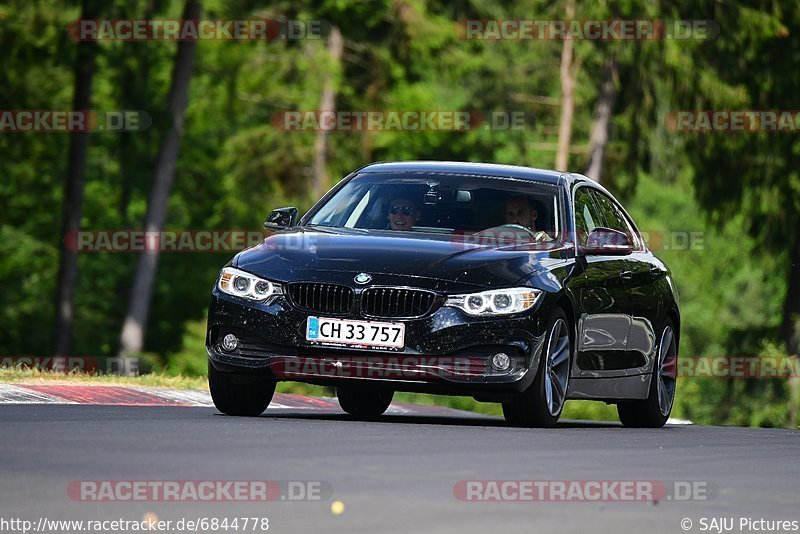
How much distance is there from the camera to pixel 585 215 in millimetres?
14445

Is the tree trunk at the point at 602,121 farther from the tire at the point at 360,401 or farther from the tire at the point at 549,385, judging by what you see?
the tire at the point at 549,385

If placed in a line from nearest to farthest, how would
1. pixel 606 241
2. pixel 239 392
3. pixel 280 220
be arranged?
pixel 239 392, pixel 606 241, pixel 280 220

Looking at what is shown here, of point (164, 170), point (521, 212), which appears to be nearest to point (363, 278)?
point (521, 212)

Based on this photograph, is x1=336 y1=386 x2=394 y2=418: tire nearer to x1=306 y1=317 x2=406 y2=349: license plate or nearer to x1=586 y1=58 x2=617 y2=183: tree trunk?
x1=306 y1=317 x2=406 y2=349: license plate

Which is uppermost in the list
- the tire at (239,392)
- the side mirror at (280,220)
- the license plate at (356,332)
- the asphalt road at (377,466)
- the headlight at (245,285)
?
the side mirror at (280,220)

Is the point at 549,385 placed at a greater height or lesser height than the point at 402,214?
lesser

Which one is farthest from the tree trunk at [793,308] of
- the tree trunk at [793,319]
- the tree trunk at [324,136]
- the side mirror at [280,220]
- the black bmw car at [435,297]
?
the side mirror at [280,220]

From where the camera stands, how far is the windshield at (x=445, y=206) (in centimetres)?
1354

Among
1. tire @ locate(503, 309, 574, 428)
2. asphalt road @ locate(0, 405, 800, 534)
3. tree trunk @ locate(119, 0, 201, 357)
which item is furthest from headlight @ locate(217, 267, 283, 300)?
tree trunk @ locate(119, 0, 201, 357)

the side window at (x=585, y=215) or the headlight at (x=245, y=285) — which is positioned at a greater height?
the side window at (x=585, y=215)

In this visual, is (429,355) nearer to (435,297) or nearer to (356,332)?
(435,297)

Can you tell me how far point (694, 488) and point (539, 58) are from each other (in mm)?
43247

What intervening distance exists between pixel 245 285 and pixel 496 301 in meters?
1.61

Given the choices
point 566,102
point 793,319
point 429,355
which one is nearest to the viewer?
point 429,355
